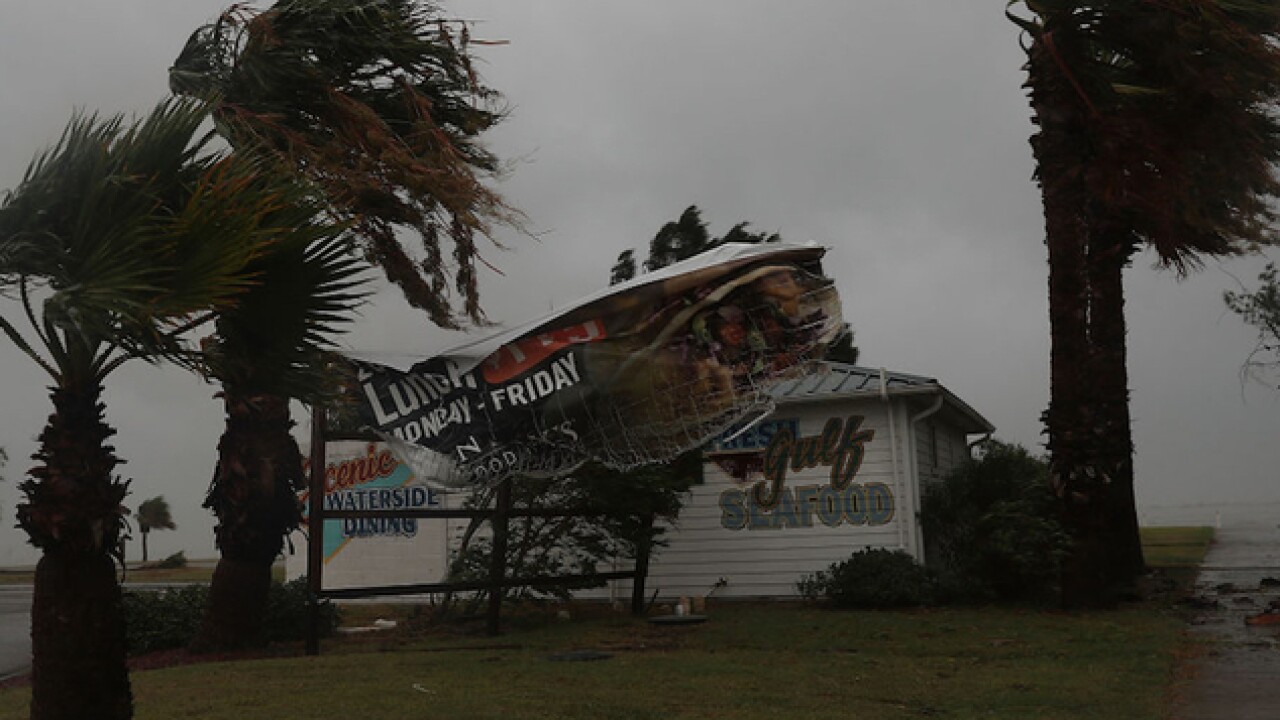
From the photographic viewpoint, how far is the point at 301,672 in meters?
10.1

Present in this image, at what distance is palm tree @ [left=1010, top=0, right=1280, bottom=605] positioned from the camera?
1466 cm

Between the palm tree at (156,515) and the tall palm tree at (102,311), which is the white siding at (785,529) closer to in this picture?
the tall palm tree at (102,311)

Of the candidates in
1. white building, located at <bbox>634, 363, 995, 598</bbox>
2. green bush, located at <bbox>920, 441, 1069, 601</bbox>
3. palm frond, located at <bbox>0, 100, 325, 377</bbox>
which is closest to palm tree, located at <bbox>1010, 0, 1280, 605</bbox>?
green bush, located at <bbox>920, 441, 1069, 601</bbox>

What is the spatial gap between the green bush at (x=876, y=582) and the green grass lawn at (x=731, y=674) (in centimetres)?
143

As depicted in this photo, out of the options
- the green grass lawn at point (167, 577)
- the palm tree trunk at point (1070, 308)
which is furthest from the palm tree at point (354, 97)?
the green grass lawn at point (167, 577)

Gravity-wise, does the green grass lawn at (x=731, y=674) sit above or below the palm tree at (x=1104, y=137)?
below

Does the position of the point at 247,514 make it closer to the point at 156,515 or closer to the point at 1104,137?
the point at 1104,137

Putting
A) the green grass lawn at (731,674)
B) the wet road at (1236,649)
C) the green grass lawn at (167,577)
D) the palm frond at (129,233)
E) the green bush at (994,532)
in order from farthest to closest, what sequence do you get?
the green grass lawn at (167,577) → the green bush at (994,532) → the green grass lawn at (731,674) → the wet road at (1236,649) → the palm frond at (129,233)

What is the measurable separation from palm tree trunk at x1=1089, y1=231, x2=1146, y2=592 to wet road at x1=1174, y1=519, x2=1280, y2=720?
1298mm

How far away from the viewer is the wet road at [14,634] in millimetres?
13992

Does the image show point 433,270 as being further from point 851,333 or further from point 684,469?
point 851,333

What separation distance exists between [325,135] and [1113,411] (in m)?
11.4

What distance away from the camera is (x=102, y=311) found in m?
6.14

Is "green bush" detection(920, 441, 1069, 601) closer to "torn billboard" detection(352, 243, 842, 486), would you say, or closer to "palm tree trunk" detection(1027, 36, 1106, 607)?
"palm tree trunk" detection(1027, 36, 1106, 607)
